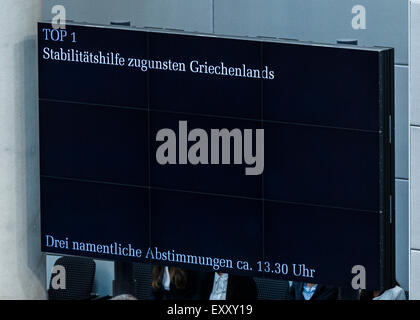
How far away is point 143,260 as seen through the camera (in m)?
10.4

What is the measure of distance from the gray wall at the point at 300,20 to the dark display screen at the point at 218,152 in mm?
3249

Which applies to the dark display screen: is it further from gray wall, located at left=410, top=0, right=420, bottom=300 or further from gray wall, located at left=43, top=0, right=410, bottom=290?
gray wall, located at left=43, top=0, right=410, bottom=290

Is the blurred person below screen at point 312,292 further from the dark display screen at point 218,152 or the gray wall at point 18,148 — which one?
the gray wall at point 18,148

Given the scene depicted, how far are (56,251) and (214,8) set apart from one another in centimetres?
408

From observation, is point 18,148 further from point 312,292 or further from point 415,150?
point 312,292

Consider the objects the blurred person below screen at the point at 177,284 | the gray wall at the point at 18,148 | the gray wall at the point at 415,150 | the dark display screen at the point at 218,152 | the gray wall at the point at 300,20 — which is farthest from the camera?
the blurred person below screen at the point at 177,284

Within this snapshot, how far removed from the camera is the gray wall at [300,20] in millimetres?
12844

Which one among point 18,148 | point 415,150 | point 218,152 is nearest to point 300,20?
point 218,152

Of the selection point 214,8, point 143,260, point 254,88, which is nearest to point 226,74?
point 254,88

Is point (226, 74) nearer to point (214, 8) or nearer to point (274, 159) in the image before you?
point (274, 159)

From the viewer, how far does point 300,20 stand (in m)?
13.3

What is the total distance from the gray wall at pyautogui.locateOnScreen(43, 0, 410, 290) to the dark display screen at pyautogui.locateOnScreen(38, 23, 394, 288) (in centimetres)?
325

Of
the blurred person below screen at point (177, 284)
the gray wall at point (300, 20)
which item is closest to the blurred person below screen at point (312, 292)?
the gray wall at point (300, 20)

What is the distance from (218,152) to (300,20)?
372cm
